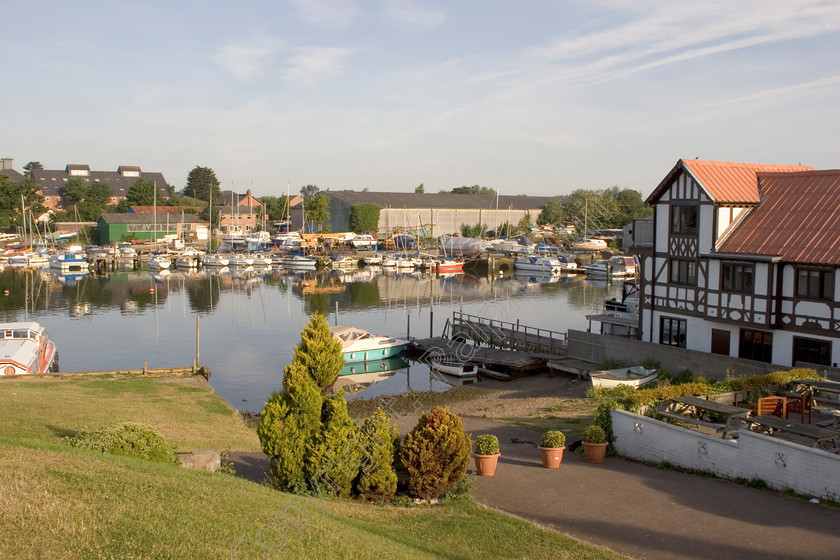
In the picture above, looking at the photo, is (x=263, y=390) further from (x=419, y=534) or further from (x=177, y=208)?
(x=177, y=208)

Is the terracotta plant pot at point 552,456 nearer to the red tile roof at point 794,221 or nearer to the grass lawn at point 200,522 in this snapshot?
the grass lawn at point 200,522

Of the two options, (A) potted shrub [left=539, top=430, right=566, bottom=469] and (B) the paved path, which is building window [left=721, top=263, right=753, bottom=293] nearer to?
(B) the paved path

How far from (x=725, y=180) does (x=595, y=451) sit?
52.0 ft

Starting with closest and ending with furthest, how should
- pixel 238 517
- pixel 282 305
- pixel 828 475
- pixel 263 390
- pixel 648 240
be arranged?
pixel 238 517, pixel 828 475, pixel 648 240, pixel 263 390, pixel 282 305

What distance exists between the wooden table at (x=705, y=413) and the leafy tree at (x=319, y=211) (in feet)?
363

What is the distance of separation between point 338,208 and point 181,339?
269ft

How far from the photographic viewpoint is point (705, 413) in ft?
62.6

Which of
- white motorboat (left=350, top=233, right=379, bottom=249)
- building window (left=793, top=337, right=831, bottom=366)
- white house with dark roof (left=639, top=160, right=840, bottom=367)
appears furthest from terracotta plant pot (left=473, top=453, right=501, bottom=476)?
Answer: white motorboat (left=350, top=233, right=379, bottom=249)

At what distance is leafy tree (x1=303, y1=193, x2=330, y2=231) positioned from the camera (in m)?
126

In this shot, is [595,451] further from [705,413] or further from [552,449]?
[705,413]

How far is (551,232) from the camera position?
430ft

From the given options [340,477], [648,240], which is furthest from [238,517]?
[648,240]

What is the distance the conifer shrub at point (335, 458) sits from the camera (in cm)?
1391

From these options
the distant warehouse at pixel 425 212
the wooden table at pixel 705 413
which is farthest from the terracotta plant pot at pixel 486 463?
the distant warehouse at pixel 425 212
